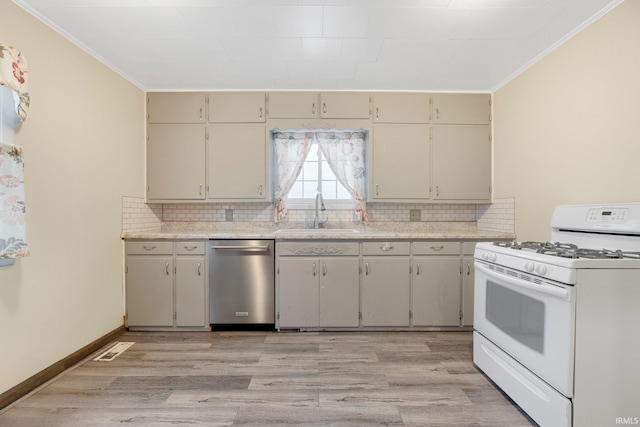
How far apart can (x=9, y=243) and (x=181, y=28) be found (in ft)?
5.59

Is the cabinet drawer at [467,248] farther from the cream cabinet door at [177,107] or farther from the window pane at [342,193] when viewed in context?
the cream cabinet door at [177,107]

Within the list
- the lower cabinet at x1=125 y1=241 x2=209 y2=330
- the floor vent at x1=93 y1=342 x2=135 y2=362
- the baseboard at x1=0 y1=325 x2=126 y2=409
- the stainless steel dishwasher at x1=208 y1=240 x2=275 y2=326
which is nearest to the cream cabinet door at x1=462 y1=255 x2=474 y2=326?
the stainless steel dishwasher at x1=208 y1=240 x2=275 y2=326

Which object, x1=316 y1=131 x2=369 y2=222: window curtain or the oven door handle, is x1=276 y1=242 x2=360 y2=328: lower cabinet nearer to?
x1=316 y1=131 x2=369 y2=222: window curtain

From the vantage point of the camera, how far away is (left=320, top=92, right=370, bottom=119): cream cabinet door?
3.06 m

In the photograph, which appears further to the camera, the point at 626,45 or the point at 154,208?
the point at 154,208

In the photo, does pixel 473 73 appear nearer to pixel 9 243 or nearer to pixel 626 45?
pixel 626 45

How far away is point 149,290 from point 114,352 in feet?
1.81

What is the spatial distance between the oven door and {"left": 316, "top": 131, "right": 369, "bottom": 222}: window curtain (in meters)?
1.57

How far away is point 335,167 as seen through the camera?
3.30 metres

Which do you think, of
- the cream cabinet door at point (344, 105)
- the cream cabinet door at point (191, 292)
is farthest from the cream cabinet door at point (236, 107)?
the cream cabinet door at point (191, 292)

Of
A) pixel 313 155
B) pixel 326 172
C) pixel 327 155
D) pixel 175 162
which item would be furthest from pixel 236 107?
pixel 326 172

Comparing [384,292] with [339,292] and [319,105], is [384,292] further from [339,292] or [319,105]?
[319,105]

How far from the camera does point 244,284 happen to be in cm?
274

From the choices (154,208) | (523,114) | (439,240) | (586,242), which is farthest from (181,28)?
(586,242)
